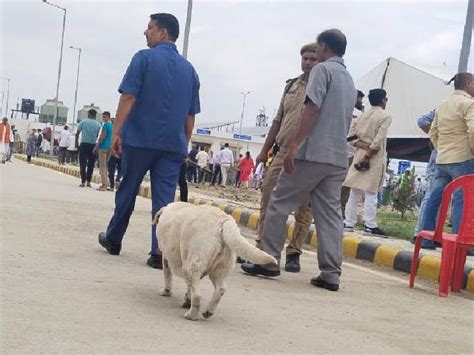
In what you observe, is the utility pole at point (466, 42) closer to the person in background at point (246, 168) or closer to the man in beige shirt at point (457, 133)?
the man in beige shirt at point (457, 133)

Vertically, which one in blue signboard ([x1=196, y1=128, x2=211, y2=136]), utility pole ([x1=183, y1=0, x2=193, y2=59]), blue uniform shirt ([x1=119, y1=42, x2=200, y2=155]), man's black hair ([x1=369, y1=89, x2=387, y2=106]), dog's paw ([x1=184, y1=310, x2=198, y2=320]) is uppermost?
utility pole ([x1=183, y1=0, x2=193, y2=59])

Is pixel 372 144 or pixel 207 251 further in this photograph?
pixel 372 144

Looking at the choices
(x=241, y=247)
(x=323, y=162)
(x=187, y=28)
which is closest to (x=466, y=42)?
(x=323, y=162)

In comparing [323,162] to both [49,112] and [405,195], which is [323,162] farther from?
[49,112]

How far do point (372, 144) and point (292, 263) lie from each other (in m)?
3.07

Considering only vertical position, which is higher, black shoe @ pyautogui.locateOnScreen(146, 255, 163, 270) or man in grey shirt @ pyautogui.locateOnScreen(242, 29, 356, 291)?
man in grey shirt @ pyautogui.locateOnScreen(242, 29, 356, 291)

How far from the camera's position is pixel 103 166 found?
15461 mm

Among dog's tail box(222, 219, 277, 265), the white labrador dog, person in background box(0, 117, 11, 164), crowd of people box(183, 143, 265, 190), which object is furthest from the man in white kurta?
crowd of people box(183, 143, 265, 190)

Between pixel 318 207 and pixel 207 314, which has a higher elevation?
pixel 318 207

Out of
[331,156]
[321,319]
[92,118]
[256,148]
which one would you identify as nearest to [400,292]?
[331,156]

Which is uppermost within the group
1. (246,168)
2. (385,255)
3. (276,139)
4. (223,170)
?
(276,139)

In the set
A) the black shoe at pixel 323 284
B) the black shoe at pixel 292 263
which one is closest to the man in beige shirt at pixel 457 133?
the black shoe at pixel 292 263

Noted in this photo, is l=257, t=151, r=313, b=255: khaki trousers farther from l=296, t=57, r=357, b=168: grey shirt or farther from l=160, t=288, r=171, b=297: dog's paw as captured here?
l=160, t=288, r=171, b=297: dog's paw

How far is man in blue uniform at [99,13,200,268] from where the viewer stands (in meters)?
5.64
